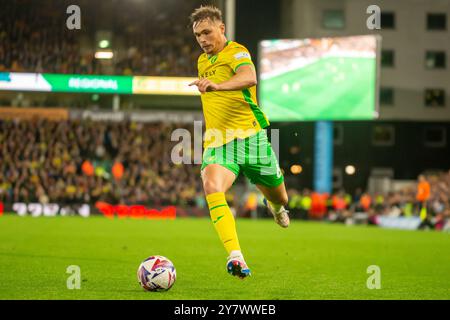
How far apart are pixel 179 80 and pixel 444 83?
23.2 metres

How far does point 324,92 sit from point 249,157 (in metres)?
23.3

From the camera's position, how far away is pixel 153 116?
37062mm

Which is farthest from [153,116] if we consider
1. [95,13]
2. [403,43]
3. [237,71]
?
[237,71]

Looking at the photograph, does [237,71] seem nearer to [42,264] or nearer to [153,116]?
[42,264]

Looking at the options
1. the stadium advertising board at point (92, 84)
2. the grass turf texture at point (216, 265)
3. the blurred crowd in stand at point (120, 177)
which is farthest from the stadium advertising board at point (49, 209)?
the grass turf texture at point (216, 265)

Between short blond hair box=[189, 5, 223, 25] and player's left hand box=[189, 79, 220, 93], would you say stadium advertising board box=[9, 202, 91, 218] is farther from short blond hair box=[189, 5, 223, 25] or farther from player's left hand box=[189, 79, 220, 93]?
player's left hand box=[189, 79, 220, 93]

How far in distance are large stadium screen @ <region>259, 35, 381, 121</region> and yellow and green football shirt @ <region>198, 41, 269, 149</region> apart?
22644mm

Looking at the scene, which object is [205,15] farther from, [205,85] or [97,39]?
[97,39]

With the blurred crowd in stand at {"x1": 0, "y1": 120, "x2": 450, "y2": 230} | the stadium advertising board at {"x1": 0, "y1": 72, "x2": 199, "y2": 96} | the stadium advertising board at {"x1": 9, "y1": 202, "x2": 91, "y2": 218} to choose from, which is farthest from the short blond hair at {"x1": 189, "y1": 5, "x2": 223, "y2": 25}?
the stadium advertising board at {"x1": 0, "y1": 72, "x2": 199, "y2": 96}

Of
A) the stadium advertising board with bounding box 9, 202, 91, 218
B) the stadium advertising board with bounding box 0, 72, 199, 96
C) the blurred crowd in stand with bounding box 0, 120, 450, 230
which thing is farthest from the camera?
the stadium advertising board with bounding box 0, 72, 199, 96

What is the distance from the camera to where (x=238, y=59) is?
26.0ft

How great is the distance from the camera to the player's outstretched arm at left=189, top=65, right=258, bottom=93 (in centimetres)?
733

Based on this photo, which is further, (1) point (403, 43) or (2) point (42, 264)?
(1) point (403, 43)

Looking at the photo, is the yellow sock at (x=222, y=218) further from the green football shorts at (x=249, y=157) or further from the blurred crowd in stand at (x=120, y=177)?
the blurred crowd in stand at (x=120, y=177)
